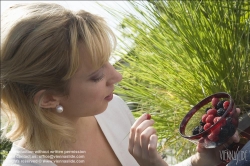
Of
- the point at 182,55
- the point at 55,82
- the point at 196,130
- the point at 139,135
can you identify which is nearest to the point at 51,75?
the point at 55,82

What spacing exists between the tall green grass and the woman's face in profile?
1.44 feet

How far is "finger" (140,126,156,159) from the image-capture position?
1.20 metres

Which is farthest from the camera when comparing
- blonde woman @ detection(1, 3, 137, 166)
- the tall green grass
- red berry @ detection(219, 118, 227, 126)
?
the tall green grass

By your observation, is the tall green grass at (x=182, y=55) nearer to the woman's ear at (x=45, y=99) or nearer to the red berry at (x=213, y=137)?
the red berry at (x=213, y=137)

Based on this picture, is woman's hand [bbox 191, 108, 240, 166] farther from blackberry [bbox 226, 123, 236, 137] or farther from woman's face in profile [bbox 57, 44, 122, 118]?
woman's face in profile [bbox 57, 44, 122, 118]

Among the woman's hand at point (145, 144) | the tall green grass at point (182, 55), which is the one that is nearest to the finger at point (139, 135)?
the woman's hand at point (145, 144)

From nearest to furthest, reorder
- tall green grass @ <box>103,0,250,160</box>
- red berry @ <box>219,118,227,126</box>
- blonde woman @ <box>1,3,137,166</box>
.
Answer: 1. red berry @ <box>219,118,227,126</box>
2. blonde woman @ <box>1,3,137,166</box>
3. tall green grass @ <box>103,0,250,160</box>

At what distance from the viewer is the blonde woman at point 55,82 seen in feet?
4.05

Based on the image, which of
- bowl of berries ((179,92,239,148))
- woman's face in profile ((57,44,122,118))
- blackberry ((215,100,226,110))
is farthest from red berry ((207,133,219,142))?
woman's face in profile ((57,44,122,118))

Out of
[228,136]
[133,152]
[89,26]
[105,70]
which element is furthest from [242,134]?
[89,26]

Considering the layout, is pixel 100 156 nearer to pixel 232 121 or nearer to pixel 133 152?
pixel 133 152

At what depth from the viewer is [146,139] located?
1201 millimetres

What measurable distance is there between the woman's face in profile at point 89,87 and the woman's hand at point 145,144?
0.49 ft

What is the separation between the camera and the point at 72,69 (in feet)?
4.16
